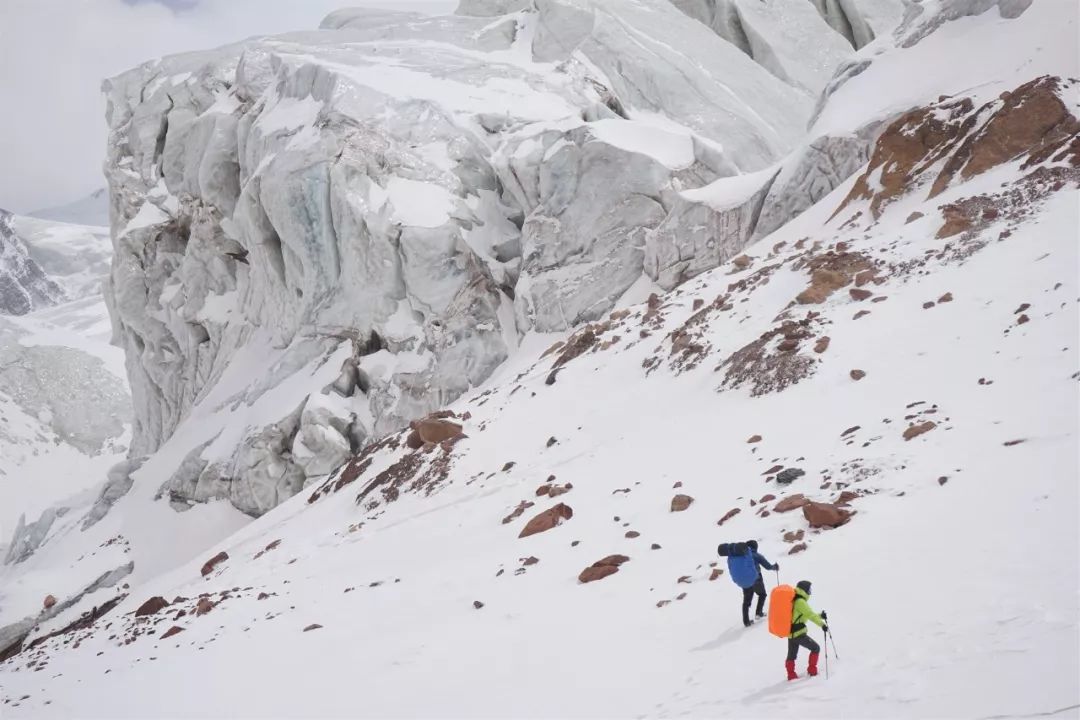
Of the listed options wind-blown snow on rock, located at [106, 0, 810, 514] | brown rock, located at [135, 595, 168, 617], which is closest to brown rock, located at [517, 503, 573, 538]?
Answer: brown rock, located at [135, 595, 168, 617]

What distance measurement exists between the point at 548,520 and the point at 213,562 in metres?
13.5

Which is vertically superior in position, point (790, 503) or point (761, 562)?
point (761, 562)

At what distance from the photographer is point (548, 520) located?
44.3 feet

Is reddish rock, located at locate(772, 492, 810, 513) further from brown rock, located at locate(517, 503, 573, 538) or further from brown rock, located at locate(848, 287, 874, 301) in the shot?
brown rock, located at locate(848, 287, 874, 301)

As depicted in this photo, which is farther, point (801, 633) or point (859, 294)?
point (859, 294)

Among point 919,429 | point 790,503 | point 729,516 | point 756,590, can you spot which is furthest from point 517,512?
point 756,590

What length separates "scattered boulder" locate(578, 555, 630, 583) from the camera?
33.9 ft

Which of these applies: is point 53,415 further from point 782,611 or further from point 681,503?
point 782,611

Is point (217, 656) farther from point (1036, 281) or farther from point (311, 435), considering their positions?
point (311, 435)

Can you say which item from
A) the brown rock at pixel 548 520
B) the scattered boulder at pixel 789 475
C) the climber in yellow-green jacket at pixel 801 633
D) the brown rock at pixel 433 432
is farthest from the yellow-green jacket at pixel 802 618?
the brown rock at pixel 433 432

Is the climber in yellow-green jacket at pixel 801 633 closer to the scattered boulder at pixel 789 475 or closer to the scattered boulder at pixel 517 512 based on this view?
the scattered boulder at pixel 789 475

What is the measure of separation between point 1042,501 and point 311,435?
1283 inches

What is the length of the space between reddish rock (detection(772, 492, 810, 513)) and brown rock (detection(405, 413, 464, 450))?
45.1ft

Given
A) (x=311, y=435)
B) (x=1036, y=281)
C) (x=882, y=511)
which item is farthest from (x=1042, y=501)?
(x=311, y=435)
